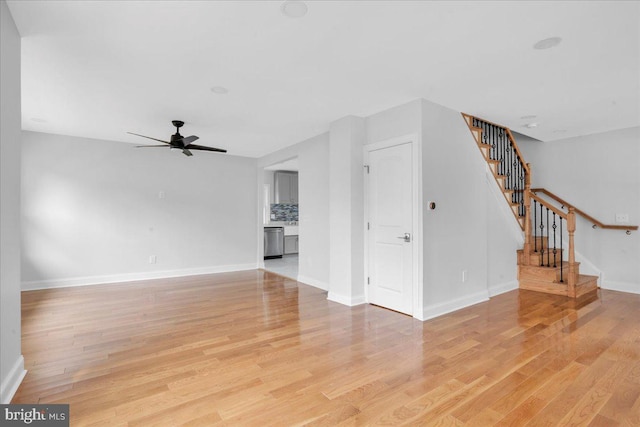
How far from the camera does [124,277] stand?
5.79 metres

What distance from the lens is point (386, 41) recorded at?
245cm

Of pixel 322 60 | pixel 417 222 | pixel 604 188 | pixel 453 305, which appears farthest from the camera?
pixel 604 188

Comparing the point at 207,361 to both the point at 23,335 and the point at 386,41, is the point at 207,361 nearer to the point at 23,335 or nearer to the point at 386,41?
the point at 23,335

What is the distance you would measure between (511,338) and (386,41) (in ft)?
9.41

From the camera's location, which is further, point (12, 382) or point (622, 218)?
point (622, 218)

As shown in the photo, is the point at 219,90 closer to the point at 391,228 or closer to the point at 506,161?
the point at 391,228

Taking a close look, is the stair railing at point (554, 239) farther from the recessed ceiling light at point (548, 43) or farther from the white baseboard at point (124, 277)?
the white baseboard at point (124, 277)

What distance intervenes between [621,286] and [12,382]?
720 centimetres

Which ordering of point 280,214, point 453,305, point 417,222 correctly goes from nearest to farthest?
1. point 417,222
2. point 453,305
3. point 280,214

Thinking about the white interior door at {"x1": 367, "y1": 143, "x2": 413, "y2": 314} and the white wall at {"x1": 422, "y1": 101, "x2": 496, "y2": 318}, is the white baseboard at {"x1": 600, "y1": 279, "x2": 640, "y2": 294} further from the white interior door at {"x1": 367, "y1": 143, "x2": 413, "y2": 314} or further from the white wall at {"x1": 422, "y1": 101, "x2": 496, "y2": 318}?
the white interior door at {"x1": 367, "y1": 143, "x2": 413, "y2": 314}

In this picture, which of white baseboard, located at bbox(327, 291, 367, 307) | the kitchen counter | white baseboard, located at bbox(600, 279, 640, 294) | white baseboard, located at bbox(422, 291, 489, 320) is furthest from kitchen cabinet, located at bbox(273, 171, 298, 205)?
white baseboard, located at bbox(600, 279, 640, 294)

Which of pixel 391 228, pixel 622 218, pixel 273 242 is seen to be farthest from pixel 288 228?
pixel 622 218

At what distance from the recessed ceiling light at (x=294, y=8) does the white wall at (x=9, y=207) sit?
173cm

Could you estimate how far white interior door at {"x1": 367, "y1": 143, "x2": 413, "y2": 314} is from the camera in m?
3.79
